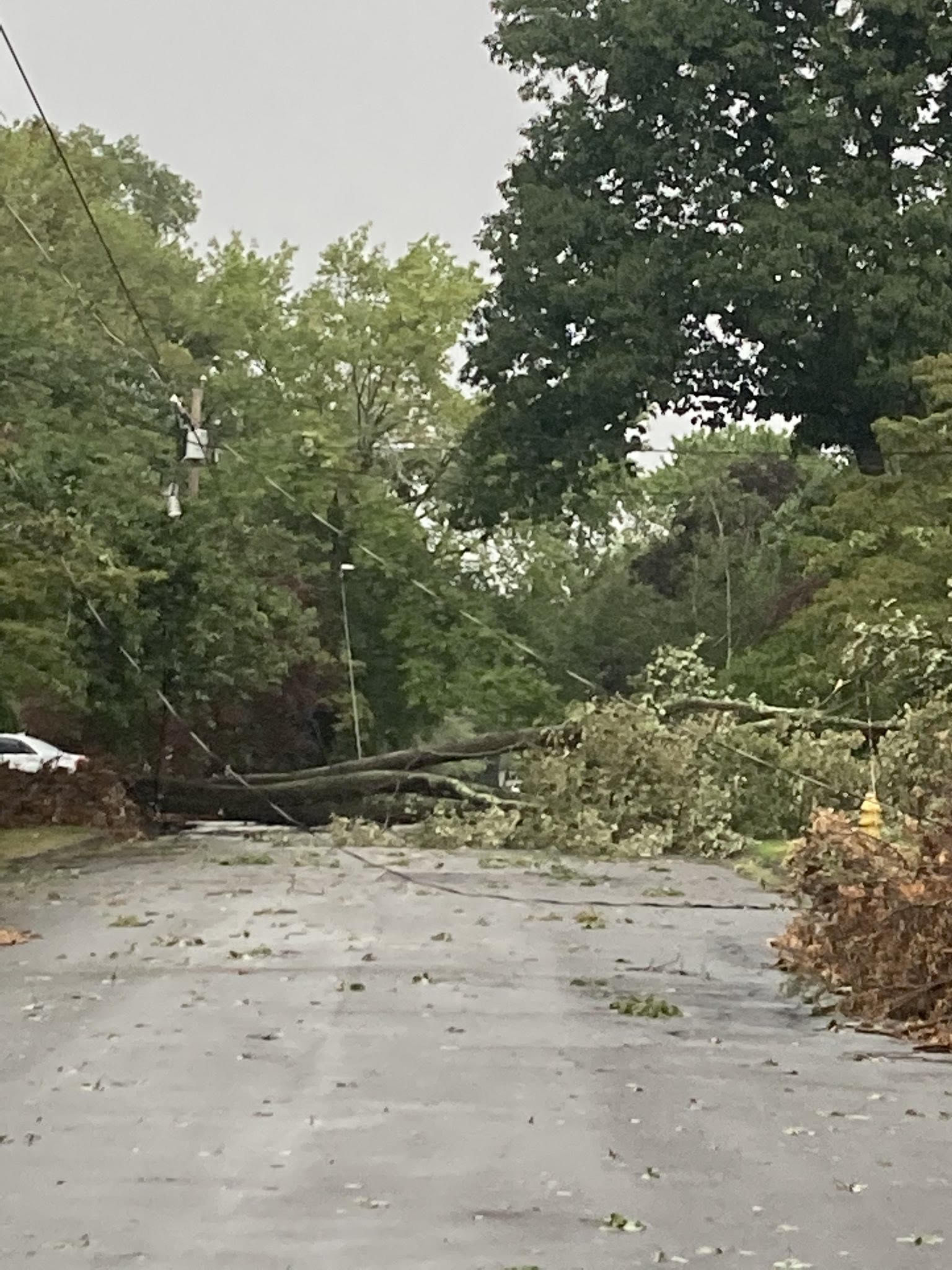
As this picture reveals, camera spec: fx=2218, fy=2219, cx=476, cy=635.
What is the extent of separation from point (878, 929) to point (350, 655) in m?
43.0

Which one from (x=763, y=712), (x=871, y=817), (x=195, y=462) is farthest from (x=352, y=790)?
(x=871, y=817)

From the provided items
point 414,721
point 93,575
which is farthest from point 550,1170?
point 414,721

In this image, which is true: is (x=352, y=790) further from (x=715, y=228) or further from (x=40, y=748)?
(x=715, y=228)

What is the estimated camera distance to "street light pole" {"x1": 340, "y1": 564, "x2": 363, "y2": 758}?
54.5 meters

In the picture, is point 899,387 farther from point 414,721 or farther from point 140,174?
point 140,174

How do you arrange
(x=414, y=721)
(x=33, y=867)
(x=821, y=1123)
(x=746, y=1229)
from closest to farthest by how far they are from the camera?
1. (x=746, y=1229)
2. (x=821, y=1123)
3. (x=33, y=867)
4. (x=414, y=721)

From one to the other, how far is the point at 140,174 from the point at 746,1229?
66.8m

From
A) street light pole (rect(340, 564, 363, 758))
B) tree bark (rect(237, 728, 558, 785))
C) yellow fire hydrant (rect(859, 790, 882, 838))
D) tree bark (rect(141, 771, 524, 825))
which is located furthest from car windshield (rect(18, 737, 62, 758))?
yellow fire hydrant (rect(859, 790, 882, 838))

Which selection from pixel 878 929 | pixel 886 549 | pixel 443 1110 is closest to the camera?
pixel 443 1110

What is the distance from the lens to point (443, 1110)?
9258mm

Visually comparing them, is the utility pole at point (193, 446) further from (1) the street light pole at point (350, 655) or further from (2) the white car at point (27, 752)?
(1) the street light pole at point (350, 655)

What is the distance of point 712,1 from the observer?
148 feet

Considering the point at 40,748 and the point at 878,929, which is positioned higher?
the point at 878,929

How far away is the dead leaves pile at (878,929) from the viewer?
1278 cm
